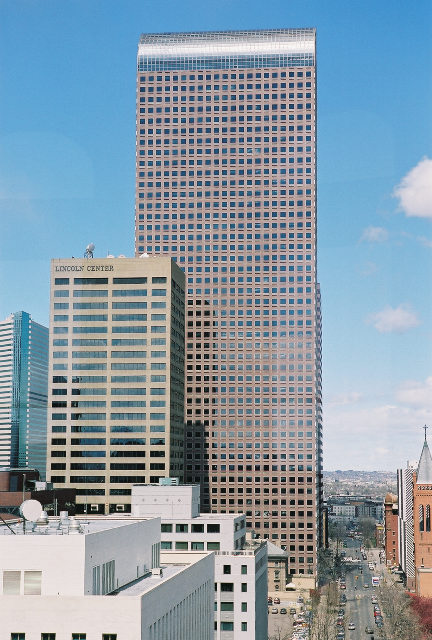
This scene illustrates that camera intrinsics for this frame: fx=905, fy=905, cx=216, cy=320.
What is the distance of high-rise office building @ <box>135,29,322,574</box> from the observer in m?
88.9

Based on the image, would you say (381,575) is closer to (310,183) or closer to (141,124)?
(310,183)

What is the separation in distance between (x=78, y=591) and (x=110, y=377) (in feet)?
155

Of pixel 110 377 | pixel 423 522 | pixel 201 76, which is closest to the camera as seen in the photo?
pixel 110 377

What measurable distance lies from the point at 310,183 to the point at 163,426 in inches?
1342

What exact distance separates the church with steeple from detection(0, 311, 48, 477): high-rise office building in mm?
45021

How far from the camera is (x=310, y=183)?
90375 mm

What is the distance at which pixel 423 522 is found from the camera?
8319cm

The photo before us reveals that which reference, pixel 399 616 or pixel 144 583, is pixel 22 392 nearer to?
pixel 399 616

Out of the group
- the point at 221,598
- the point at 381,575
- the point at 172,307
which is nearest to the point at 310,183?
the point at 172,307

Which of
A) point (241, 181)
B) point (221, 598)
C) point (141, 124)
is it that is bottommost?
point (221, 598)

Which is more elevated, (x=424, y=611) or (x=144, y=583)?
(x=144, y=583)

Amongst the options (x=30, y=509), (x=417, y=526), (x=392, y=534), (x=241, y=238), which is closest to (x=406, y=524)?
(x=417, y=526)

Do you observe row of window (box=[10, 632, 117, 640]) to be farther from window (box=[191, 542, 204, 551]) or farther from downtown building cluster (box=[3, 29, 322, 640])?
downtown building cluster (box=[3, 29, 322, 640])

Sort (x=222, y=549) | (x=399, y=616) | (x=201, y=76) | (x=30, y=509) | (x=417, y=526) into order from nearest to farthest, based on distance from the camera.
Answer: (x=30, y=509)
(x=222, y=549)
(x=399, y=616)
(x=417, y=526)
(x=201, y=76)
